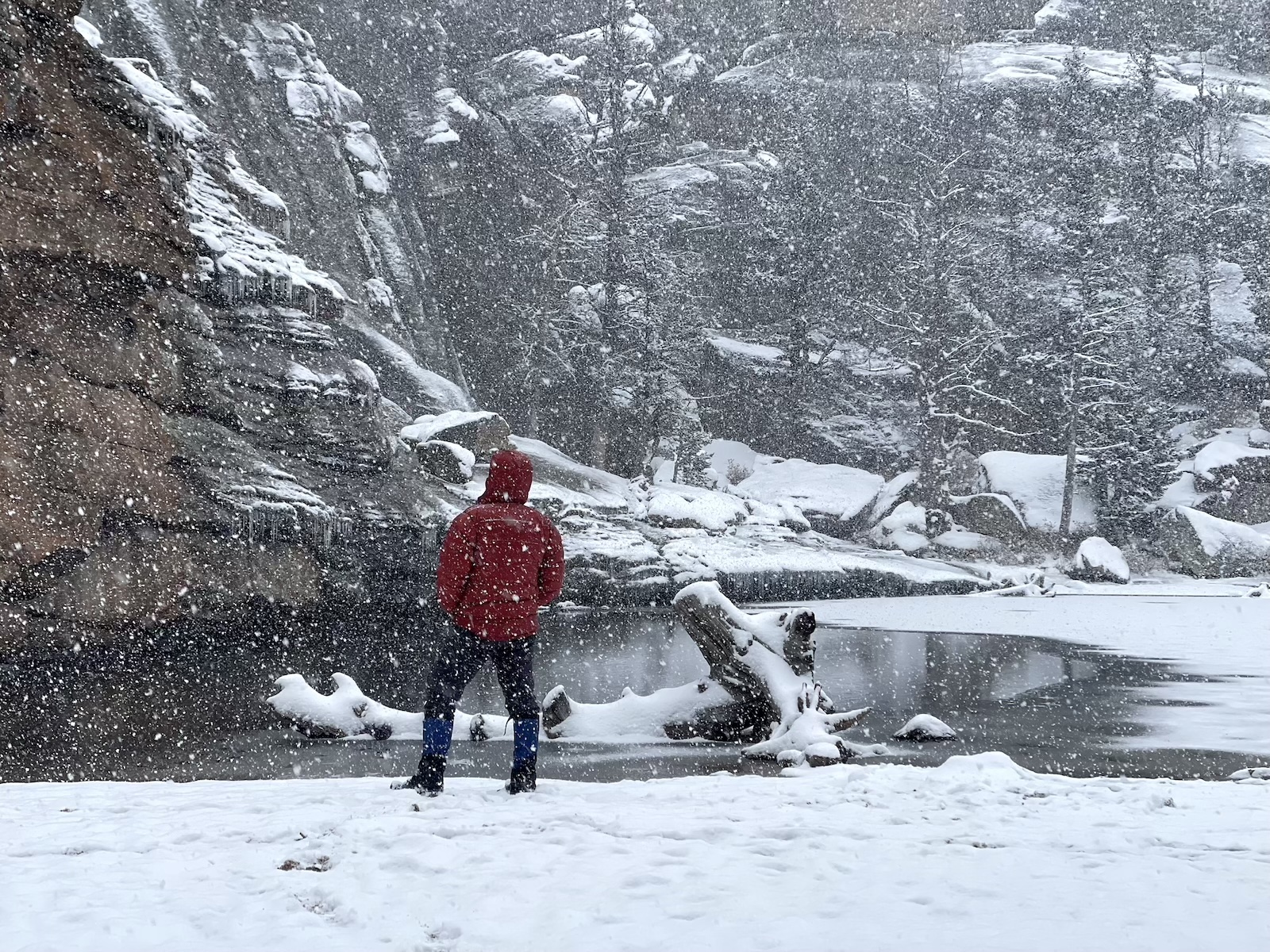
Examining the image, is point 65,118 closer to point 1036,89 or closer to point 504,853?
point 504,853

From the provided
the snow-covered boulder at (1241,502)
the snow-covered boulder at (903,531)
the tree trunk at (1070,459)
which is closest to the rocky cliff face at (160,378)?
the snow-covered boulder at (903,531)

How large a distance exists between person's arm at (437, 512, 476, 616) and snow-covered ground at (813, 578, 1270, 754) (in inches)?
213

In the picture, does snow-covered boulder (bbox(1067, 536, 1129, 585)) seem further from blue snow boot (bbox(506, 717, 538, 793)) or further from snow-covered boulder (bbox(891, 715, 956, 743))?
blue snow boot (bbox(506, 717, 538, 793))

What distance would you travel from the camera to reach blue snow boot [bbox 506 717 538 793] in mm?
4904

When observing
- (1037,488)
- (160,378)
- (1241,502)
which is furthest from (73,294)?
(1241,502)

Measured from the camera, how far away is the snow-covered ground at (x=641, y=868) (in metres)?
2.83

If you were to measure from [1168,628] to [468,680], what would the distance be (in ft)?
45.4

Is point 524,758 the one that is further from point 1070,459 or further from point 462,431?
point 1070,459

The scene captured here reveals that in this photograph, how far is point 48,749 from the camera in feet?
22.9

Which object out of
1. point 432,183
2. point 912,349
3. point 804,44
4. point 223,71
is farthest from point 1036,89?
point 223,71

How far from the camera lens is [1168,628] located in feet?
49.0

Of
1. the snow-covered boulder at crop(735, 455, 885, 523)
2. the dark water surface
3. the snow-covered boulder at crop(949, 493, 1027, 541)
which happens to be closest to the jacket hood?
the dark water surface

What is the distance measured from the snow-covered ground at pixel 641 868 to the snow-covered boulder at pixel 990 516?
22943 mm

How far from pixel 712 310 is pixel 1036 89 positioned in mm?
17134
